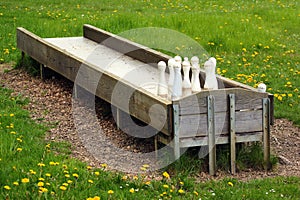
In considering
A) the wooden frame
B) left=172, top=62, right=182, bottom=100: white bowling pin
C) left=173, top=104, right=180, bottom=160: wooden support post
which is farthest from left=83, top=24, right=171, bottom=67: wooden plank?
left=173, top=104, right=180, bottom=160: wooden support post

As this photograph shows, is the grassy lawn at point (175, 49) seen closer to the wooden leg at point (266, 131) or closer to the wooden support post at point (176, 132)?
the wooden support post at point (176, 132)

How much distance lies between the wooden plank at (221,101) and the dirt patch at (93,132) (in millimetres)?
562

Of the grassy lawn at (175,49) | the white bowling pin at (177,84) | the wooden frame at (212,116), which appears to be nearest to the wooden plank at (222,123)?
the wooden frame at (212,116)

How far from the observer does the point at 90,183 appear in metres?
5.24

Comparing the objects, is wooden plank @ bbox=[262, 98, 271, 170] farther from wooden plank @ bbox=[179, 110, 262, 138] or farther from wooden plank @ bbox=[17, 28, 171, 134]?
wooden plank @ bbox=[17, 28, 171, 134]

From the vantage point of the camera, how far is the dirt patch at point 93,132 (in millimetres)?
6180

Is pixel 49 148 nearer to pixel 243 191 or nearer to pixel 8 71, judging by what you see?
pixel 243 191

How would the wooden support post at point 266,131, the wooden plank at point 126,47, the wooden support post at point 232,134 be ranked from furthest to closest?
1. the wooden plank at point 126,47
2. the wooden support post at point 266,131
3. the wooden support post at point 232,134

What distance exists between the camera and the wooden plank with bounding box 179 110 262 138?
19.0 ft

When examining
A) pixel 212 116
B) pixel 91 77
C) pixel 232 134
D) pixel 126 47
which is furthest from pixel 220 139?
pixel 126 47

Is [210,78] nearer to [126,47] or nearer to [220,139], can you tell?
[220,139]

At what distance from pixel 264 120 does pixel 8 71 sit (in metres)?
4.92

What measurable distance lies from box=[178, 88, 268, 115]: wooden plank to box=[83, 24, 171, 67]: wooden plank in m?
1.95

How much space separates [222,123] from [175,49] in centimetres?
477
